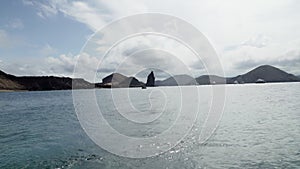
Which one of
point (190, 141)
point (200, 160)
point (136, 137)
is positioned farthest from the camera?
point (136, 137)

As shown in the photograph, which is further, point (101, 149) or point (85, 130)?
point (85, 130)

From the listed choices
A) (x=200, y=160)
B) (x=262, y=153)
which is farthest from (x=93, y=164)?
(x=262, y=153)

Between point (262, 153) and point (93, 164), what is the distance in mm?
11999

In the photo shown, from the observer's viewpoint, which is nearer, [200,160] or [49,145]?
[200,160]

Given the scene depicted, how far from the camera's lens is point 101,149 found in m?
21.8

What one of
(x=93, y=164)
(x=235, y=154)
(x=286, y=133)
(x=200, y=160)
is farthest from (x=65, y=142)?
(x=286, y=133)

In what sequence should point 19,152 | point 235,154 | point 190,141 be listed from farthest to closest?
point 190,141 < point 19,152 < point 235,154

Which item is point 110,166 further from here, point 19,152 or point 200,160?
point 19,152

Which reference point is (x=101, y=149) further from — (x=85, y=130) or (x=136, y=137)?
(x=85, y=130)

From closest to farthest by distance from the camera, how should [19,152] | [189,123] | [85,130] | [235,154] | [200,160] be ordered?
[200,160] → [235,154] → [19,152] → [85,130] → [189,123]

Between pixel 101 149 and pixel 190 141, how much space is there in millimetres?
7907

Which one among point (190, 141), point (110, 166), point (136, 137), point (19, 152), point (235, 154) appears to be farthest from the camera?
point (136, 137)

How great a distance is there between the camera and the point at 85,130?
31.8 metres

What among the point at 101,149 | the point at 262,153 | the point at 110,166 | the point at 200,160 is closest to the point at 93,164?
the point at 110,166
